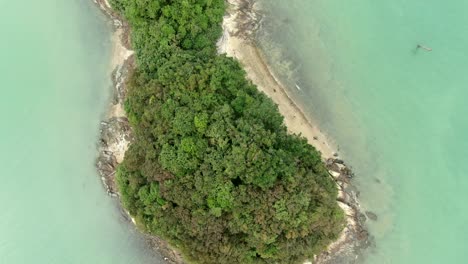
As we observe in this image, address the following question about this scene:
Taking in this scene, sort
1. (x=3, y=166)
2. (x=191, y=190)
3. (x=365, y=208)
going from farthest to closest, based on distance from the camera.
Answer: (x=3, y=166), (x=365, y=208), (x=191, y=190)

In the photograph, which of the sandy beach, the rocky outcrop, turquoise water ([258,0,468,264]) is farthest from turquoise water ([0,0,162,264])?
the rocky outcrop

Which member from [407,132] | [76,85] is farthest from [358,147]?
[76,85]

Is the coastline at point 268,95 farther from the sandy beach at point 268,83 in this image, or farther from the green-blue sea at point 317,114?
the green-blue sea at point 317,114

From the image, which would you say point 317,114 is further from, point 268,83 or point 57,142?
point 57,142

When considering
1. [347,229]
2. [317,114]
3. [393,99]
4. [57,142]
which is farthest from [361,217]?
[57,142]

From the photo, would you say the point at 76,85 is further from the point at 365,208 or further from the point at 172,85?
the point at 365,208

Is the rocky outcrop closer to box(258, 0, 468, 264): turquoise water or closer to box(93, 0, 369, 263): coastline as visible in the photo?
box(93, 0, 369, 263): coastline

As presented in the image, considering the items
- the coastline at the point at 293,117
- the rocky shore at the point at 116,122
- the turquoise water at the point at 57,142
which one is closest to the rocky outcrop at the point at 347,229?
the coastline at the point at 293,117
